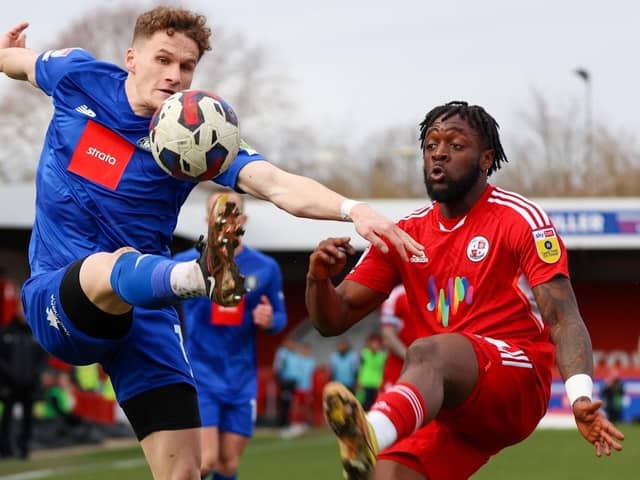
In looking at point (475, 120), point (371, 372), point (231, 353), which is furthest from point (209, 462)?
point (371, 372)

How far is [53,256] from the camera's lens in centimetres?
613

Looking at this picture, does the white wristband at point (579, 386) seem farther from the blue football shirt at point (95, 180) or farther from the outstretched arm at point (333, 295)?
the blue football shirt at point (95, 180)

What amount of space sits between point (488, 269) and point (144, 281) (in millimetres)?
1597

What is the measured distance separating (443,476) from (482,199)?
1334mm

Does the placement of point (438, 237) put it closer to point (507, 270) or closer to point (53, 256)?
point (507, 270)

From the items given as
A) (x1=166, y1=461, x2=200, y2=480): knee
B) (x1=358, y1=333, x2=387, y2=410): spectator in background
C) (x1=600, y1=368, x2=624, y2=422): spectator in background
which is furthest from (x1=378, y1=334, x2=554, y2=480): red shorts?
(x1=600, y1=368, x2=624, y2=422): spectator in background

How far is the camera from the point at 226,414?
10570 mm

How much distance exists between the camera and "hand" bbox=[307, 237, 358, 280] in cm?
552

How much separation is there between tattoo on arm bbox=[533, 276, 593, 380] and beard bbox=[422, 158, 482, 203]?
0.64 m

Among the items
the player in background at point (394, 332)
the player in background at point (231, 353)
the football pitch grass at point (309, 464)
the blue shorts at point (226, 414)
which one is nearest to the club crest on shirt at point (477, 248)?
the player in background at point (231, 353)

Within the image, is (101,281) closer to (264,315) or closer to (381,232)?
(381,232)

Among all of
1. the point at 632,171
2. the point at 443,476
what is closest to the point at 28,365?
the point at 443,476

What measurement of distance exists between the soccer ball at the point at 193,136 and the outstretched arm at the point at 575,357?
1536 mm

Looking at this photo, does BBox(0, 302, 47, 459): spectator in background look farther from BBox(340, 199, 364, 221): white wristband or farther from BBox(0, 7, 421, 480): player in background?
BBox(340, 199, 364, 221): white wristband
